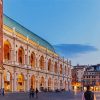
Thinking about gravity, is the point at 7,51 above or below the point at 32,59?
above

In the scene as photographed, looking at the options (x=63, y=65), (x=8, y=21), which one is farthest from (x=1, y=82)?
(x=63, y=65)

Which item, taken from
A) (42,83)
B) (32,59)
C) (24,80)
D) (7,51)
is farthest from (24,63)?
(42,83)

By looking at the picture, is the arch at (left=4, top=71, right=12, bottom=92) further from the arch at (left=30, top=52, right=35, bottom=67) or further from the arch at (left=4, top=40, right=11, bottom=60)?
the arch at (left=30, top=52, right=35, bottom=67)

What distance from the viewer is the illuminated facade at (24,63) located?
77.9 meters

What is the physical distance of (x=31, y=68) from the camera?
310ft

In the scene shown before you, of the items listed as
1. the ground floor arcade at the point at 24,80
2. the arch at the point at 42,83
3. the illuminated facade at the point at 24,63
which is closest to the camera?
the ground floor arcade at the point at 24,80

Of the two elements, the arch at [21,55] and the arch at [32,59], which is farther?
the arch at [32,59]

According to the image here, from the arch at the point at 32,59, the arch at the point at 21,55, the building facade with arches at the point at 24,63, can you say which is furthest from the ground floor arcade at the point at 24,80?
the arch at the point at 32,59

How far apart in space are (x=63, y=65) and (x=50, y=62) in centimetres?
2196

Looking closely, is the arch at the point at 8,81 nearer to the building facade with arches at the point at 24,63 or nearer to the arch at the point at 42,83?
the building facade with arches at the point at 24,63

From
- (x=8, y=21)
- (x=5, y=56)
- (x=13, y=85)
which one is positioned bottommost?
(x=13, y=85)

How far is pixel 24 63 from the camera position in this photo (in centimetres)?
8956

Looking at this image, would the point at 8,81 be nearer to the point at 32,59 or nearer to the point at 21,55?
the point at 21,55

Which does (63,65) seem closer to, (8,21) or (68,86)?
(68,86)
